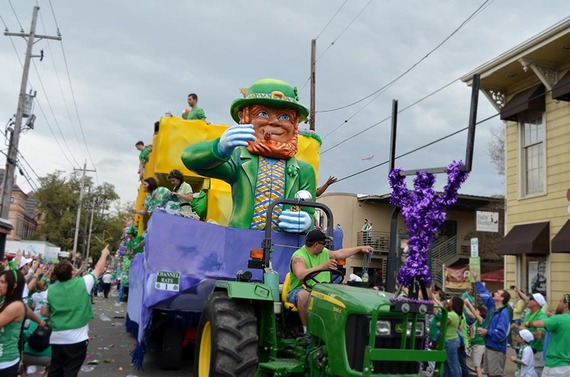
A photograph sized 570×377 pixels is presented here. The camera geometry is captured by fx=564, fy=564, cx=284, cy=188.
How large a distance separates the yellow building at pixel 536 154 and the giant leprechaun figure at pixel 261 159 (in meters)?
6.49

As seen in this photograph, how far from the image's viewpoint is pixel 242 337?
5.02 metres

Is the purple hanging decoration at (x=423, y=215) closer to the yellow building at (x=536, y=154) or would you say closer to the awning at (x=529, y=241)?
the yellow building at (x=536, y=154)

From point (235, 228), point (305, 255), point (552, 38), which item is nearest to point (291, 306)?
point (305, 255)

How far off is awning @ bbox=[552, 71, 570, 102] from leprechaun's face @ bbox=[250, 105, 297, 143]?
6543 mm

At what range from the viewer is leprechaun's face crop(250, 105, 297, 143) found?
7.96m

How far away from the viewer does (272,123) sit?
26.2 feet

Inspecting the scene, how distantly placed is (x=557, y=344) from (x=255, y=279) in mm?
3555

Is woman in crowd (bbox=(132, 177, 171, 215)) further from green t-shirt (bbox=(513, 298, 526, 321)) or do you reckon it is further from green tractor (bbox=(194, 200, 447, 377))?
green t-shirt (bbox=(513, 298, 526, 321))

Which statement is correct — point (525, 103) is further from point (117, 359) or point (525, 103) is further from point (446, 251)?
point (446, 251)

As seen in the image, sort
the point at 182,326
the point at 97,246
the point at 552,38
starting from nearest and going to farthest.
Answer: the point at 182,326, the point at 552,38, the point at 97,246

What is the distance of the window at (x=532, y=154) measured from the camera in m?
13.0

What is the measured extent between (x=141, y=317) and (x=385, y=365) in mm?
3593

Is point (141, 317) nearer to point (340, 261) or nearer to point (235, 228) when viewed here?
point (235, 228)

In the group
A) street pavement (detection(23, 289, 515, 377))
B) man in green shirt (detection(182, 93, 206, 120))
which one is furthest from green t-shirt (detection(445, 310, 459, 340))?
man in green shirt (detection(182, 93, 206, 120))
